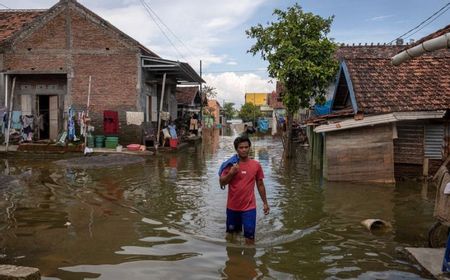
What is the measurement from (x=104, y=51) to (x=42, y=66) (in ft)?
9.97

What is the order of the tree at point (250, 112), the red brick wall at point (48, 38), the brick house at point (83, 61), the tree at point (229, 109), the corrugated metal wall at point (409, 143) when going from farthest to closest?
1. the tree at point (229, 109)
2. the tree at point (250, 112)
3. the red brick wall at point (48, 38)
4. the brick house at point (83, 61)
5. the corrugated metal wall at point (409, 143)

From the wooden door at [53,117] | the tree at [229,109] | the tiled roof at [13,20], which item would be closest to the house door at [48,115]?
the wooden door at [53,117]

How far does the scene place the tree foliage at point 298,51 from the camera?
1755 centimetres

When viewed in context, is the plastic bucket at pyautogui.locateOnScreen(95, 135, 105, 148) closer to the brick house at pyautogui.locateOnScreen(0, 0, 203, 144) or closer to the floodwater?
the brick house at pyautogui.locateOnScreen(0, 0, 203, 144)

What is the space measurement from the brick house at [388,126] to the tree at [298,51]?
3507 millimetres

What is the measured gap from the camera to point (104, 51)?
20.8 metres

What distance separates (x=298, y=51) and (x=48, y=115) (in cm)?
1262

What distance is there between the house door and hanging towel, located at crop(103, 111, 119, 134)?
307 centimetres

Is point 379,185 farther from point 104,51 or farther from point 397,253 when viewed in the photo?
point 104,51

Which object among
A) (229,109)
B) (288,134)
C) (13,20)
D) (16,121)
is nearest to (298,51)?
(288,134)

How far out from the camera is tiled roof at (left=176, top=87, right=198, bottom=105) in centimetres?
3822

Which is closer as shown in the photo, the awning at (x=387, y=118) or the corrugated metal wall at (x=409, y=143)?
the awning at (x=387, y=118)

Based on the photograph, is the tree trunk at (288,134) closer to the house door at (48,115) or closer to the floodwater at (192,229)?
the floodwater at (192,229)

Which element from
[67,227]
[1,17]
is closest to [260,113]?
[1,17]
